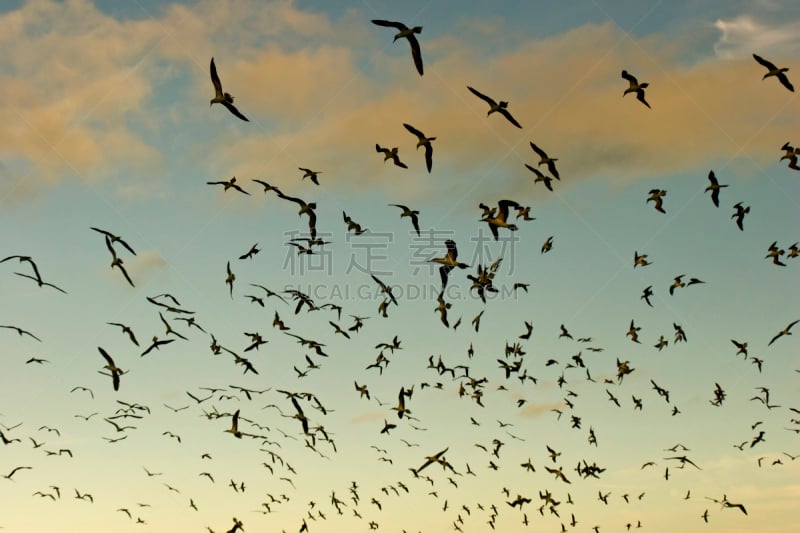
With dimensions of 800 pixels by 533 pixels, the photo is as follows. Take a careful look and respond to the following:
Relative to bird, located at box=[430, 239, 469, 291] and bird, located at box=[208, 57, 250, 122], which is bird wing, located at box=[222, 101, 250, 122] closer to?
bird, located at box=[208, 57, 250, 122]

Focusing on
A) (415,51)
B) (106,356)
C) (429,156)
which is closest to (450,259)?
(429,156)

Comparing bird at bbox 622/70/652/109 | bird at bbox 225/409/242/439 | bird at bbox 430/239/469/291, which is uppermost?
bird at bbox 622/70/652/109

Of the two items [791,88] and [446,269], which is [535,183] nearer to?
[446,269]

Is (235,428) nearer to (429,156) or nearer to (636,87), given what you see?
(429,156)

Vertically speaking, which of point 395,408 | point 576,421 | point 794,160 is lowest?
point 395,408

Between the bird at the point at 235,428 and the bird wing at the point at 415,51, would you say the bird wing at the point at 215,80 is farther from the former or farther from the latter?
the bird at the point at 235,428

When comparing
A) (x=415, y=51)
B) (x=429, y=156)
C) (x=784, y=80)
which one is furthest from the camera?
(x=429, y=156)

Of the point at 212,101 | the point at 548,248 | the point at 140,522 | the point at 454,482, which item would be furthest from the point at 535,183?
the point at 140,522

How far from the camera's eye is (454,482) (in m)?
67.8

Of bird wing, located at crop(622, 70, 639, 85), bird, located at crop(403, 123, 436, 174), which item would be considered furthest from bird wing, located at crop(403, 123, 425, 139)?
bird wing, located at crop(622, 70, 639, 85)

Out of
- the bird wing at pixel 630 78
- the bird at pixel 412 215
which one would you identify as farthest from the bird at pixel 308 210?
the bird wing at pixel 630 78

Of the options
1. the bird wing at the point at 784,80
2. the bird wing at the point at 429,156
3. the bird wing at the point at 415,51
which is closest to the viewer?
the bird wing at the point at 415,51

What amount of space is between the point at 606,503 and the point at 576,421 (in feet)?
36.6

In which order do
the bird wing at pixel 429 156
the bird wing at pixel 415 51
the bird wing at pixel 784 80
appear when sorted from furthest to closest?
the bird wing at pixel 429 156 < the bird wing at pixel 784 80 < the bird wing at pixel 415 51
